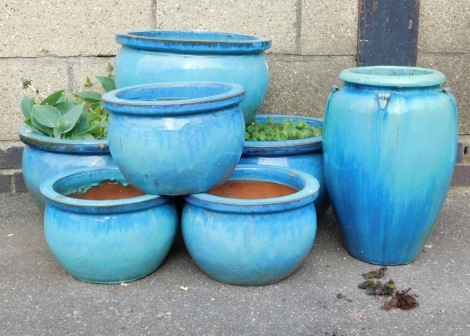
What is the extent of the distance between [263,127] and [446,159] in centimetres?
101

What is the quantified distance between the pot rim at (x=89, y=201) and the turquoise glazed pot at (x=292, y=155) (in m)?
0.57

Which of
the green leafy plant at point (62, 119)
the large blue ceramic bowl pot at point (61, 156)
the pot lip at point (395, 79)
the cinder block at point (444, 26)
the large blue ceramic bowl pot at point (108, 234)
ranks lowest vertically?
the large blue ceramic bowl pot at point (108, 234)

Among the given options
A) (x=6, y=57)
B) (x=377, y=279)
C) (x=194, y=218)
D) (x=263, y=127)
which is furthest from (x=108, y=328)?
(x=6, y=57)

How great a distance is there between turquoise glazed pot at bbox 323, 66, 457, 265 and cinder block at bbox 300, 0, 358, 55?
0.90 metres

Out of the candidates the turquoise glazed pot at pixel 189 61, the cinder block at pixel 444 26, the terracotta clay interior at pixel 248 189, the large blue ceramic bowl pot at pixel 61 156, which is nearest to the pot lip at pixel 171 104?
the turquoise glazed pot at pixel 189 61

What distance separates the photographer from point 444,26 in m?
4.38

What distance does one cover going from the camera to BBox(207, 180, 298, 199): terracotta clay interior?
139 inches

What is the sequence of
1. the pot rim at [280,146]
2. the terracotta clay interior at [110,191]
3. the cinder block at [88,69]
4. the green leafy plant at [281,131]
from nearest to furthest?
the terracotta clay interior at [110,191]
the pot rim at [280,146]
the green leafy plant at [281,131]
the cinder block at [88,69]

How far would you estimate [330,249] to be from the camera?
368 cm

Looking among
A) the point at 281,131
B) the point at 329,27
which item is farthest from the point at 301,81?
the point at 281,131

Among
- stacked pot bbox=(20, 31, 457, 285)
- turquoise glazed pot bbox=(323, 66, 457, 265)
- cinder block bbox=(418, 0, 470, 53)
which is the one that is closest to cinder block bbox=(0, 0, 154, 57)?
stacked pot bbox=(20, 31, 457, 285)

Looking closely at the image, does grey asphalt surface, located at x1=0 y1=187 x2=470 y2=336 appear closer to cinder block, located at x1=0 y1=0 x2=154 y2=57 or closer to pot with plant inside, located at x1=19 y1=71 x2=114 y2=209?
pot with plant inside, located at x1=19 y1=71 x2=114 y2=209

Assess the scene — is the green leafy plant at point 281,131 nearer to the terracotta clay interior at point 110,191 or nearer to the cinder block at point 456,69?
the terracotta clay interior at point 110,191

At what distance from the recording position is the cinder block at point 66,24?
425cm
